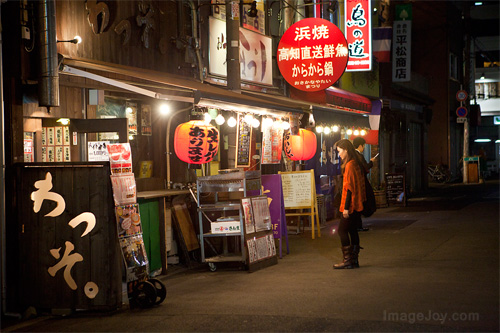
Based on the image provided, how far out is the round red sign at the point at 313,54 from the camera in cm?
1703

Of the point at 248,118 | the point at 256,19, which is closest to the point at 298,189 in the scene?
the point at 248,118

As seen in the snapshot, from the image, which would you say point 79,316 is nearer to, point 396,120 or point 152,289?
point 152,289

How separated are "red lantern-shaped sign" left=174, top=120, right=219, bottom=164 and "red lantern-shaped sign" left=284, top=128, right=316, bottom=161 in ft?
16.0

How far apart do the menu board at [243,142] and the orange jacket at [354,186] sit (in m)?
3.84

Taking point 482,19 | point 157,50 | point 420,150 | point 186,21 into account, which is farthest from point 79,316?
point 482,19

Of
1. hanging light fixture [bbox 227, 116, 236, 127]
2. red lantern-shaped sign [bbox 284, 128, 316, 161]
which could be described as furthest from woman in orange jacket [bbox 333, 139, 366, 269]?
red lantern-shaped sign [bbox 284, 128, 316, 161]

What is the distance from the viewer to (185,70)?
14062mm

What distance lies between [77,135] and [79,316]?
355 centimetres

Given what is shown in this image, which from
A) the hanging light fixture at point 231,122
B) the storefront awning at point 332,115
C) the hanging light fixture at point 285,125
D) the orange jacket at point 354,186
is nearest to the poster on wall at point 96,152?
the hanging light fixture at point 231,122

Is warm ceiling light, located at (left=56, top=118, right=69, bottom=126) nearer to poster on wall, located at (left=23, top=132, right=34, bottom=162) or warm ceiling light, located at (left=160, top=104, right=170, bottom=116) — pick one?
poster on wall, located at (left=23, top=132, right=34, bottom=162)

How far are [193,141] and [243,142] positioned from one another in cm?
300

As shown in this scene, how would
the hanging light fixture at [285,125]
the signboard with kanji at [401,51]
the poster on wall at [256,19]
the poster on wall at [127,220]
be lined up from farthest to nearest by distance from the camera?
the signboard with kanji at [401,51], the poster on wall at [256,19], the hanging light fixture at [285,125], the poster on wall at [127,220]

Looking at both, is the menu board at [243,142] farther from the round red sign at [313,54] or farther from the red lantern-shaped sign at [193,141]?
the round red sign at [313,54]

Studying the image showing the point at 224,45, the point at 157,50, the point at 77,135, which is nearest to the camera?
the point at 77,135
